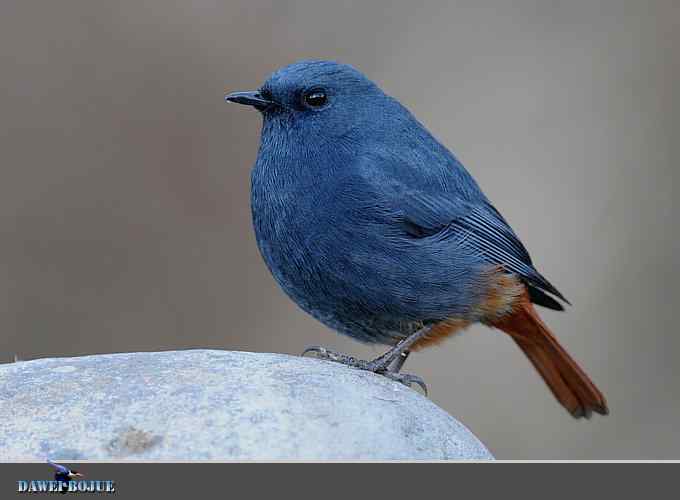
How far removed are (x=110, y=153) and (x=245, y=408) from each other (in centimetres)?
423

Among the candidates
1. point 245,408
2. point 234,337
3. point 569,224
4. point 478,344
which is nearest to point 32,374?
point 245,408

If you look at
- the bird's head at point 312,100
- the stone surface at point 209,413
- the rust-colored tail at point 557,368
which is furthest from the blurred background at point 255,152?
the stone surface at point 209,413

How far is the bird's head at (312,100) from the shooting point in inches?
197

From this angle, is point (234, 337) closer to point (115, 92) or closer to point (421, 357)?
point (421, 357)

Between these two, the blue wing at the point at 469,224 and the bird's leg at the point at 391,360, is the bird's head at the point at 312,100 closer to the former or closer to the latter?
the blue wing at the point at 469,224

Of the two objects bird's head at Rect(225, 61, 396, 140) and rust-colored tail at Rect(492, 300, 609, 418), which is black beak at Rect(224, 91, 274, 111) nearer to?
bird's head at Rect(225, 61, 396, 140)

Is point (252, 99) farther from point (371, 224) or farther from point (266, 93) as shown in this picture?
point (371, 224)

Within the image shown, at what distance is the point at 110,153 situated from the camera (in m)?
7.68

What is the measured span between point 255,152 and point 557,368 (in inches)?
115

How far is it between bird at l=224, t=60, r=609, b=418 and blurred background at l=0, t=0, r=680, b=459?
2.11 m

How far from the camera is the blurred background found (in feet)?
23.8

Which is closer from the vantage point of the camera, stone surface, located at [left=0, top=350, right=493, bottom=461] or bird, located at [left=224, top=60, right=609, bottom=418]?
stone surface, located at [left=0, top=350, right=493, bottom=461]
